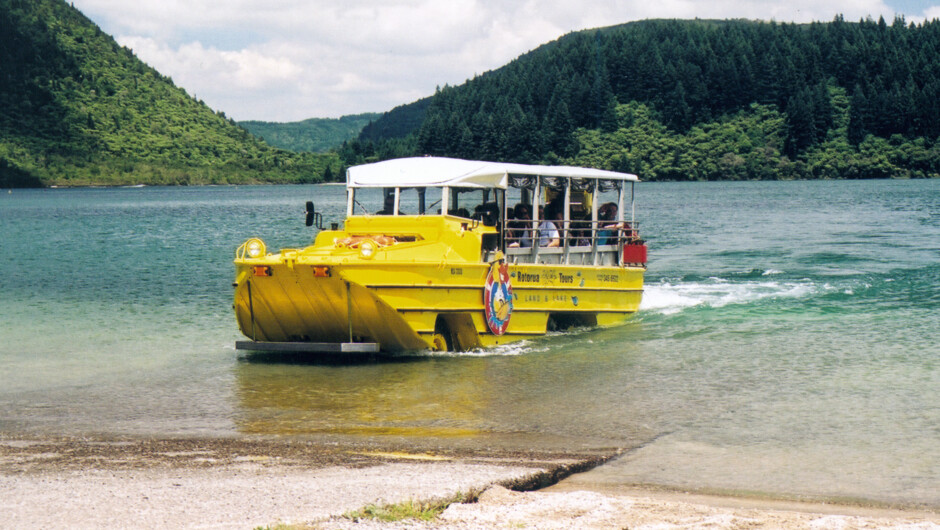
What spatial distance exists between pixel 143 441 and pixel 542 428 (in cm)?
387

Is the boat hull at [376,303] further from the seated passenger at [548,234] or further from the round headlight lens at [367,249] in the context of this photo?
the seated passenger at [548,234]

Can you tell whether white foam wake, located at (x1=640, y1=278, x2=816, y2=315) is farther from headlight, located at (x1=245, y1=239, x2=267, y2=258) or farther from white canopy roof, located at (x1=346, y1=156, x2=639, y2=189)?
headlight, located at (x1=245, y1=239, x2=267, y2=258)

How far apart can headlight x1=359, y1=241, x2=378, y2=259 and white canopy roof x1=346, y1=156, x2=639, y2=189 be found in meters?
1.75

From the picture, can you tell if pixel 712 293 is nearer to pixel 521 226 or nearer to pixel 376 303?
pixel 521 226

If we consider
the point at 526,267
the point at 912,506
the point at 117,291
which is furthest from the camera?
the point at 117,291

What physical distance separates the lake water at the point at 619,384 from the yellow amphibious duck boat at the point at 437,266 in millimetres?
466

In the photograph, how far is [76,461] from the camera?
9.04 meters

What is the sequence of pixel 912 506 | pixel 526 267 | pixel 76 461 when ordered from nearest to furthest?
pixel 912 506, pixel 76 461, pixel 526 267

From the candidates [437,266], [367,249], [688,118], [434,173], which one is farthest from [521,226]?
[688,118]

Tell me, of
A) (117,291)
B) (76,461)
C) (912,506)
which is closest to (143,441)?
(76,461)

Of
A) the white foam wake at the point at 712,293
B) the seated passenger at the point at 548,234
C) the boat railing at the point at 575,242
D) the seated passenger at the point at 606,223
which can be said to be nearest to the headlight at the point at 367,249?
the boat railing at the point at 575,242

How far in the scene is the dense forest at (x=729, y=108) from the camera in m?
153

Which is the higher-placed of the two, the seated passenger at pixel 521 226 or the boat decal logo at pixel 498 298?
the seated passenger at pixel 521 226

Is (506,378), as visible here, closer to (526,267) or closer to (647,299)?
(526,267)
